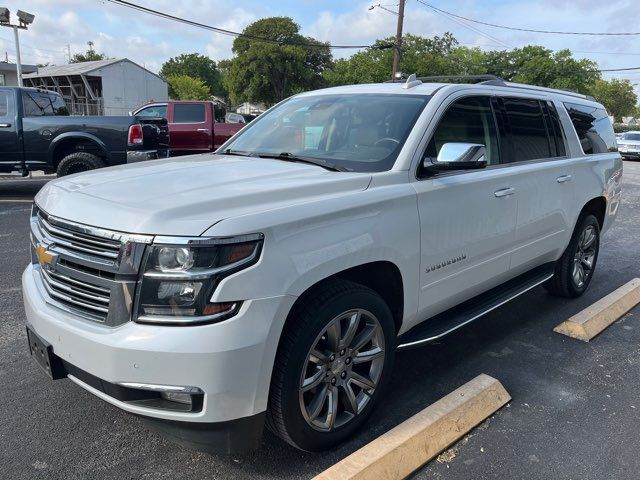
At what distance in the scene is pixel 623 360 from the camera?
3.93m

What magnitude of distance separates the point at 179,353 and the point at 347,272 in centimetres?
95

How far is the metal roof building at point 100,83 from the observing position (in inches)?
1571

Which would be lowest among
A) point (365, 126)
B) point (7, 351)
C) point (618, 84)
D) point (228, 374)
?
point (7, 351)

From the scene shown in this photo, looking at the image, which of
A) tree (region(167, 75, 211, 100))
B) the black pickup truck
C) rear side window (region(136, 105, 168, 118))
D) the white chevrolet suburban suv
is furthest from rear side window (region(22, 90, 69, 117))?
tree (region(167, 75, 211, 100))

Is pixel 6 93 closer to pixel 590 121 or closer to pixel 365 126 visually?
pixel 365 126

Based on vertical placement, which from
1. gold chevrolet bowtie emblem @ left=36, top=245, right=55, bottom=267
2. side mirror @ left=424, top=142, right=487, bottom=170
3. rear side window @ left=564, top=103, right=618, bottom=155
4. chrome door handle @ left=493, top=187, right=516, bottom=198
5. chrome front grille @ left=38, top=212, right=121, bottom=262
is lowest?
gold chevrolet bowtie emblem @ left=36, top=245, right=55, bottom=267

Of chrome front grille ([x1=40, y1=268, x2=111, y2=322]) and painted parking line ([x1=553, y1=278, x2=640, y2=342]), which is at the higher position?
chrome front grille ([x1=40, y1=268, x2=111, y2=322])

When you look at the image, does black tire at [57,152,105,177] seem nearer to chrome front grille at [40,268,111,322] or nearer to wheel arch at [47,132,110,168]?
wheel arch at [47,132,110,168]

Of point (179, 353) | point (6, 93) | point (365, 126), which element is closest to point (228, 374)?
point (179, 353)

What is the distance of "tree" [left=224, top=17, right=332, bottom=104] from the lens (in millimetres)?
45938

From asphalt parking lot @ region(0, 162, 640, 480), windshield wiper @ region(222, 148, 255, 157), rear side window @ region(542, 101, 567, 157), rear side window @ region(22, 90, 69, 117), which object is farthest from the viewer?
rear side window @ region(22, 90, 69, 117)

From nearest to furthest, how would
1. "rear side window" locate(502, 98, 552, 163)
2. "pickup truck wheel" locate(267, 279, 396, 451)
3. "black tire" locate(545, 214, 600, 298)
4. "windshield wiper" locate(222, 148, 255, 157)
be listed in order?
"pickup truck wheel" locate(267, 279, 396, 451) → "windshield wiper" locate(222, 148, 255, 157) → "rear side window" locate(502, 98, 552, 163) → "black tire" locate(545, 214, 600, 298)

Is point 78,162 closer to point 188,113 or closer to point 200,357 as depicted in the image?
point 188,113

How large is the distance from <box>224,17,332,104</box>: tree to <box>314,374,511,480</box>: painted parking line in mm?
43842
